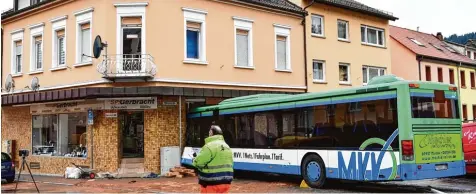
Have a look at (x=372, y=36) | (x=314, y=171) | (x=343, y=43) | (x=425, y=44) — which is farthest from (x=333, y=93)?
(x=425, y=44)

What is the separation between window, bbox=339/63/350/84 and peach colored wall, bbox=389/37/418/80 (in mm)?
8564

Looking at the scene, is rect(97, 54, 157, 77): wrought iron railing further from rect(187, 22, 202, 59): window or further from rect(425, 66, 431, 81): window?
rect(425, 66, 431, 81): window

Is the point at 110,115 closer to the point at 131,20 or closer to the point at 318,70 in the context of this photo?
the point at 131,20

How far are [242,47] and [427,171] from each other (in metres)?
12.3

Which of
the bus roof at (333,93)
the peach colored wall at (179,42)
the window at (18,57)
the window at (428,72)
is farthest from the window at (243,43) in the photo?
the window at (428,72)

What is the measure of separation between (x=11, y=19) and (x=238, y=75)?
11459mm

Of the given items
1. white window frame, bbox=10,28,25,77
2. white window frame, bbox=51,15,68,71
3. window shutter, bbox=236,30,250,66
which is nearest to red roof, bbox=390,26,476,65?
window shutter, bbox=236,30,250,66

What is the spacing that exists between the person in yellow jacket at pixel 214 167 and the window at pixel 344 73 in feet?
69.1

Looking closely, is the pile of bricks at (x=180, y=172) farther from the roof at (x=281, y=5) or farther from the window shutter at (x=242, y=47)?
the roof at (x=281, y=5)

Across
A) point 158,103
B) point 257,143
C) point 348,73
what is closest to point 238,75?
point 158,103

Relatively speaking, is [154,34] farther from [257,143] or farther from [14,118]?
[14,118]

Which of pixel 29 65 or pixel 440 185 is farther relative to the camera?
pixel 29 65

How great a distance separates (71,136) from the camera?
73.3 feet

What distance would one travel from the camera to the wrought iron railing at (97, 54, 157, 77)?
19859mm
